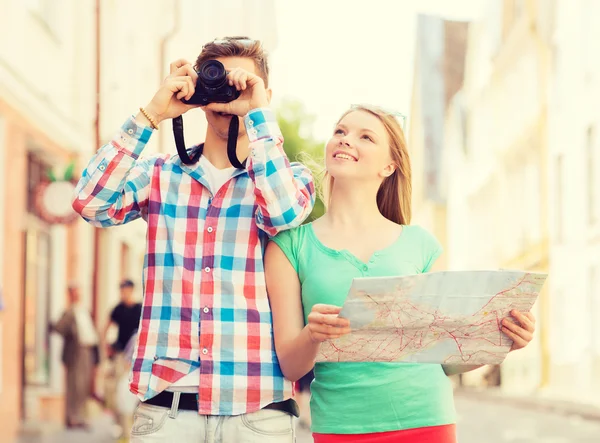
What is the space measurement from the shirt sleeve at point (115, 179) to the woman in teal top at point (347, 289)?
353 millimetres

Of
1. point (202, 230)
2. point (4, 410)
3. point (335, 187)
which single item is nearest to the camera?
point (202, 230)

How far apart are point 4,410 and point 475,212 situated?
21359 mm

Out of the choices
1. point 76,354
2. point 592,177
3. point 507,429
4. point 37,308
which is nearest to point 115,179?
point 76,354

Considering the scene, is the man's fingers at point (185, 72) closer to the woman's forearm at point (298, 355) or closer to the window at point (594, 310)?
the woman's forearm at point (298, 355)

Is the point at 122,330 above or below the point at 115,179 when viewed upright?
below

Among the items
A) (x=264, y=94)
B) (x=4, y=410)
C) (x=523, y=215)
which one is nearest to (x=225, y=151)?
(x=264, y=94)

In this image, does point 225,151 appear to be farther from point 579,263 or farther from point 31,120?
point 579,263

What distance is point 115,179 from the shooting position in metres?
2.53

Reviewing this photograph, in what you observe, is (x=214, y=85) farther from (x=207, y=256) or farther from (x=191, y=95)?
(x=207, y=256)

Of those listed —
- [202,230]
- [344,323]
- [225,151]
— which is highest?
[225,151]

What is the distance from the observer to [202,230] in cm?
253

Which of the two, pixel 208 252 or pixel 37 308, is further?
pixel 37 308

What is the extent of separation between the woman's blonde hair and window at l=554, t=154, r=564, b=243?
15385 millimetres

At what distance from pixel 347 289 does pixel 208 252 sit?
35 cm
